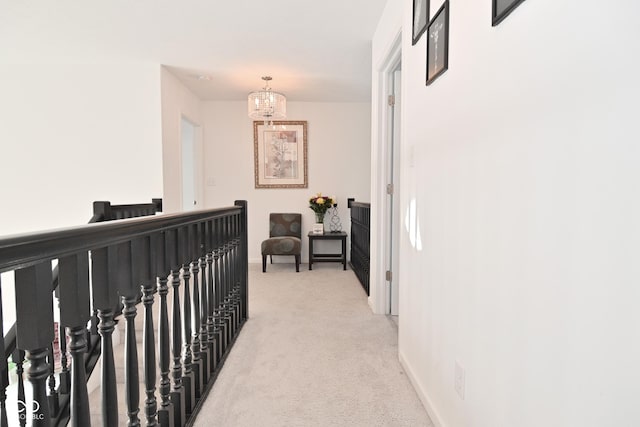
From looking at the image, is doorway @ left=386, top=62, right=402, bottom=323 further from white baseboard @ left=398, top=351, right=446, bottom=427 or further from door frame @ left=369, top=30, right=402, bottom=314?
white baseboard @ left=398, top=351, right=446, bottom=427

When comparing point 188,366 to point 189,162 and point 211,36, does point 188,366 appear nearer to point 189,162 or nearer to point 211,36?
point 211,36

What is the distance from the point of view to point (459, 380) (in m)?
1.38

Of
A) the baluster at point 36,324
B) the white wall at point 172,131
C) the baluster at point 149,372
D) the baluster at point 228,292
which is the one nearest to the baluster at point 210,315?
the baluster at point 228,292

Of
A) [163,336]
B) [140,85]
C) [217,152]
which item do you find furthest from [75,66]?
[163,336]

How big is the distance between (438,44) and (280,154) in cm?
412

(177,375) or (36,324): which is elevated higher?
(36,324)

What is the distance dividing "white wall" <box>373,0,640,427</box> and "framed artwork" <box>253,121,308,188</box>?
4.02 metres

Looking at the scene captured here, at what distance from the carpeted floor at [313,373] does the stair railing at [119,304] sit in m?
0.18

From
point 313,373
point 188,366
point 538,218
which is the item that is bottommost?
point 313,373

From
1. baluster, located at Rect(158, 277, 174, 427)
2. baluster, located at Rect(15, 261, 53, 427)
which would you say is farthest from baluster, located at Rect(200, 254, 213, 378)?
baluster, located at Rect(15, 261, 53, 427)

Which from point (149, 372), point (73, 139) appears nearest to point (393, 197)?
point (149, 372)

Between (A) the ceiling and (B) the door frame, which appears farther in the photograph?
(B) the door frame

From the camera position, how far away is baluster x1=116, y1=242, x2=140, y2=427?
3.46 feet

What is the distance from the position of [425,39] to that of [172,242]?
1.51m
